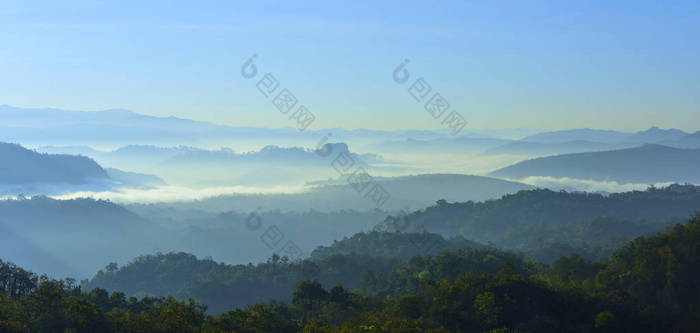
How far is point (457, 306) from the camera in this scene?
36406mm

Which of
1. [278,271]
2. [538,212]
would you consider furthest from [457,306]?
[538,212]

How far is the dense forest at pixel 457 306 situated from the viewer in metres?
29.6

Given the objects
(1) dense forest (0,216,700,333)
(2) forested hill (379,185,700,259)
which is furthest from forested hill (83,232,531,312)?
(2) forested hill (379,185,700,259)

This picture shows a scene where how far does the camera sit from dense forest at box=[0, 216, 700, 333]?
97.2 feet

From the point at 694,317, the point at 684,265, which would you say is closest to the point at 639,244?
the point at 684,265

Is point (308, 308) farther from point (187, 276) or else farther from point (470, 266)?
point (187, 276)

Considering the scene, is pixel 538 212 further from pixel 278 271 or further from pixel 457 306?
pixel 457 306

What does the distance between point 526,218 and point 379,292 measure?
343 feet

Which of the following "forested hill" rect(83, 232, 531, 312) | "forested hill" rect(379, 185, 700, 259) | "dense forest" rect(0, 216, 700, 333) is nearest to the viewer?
"dense forest" rect(0, 216, 700, 333)

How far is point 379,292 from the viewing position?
64125 millimetres

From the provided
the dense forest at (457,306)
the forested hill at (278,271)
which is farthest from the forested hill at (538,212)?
the dense forest at (457,306)

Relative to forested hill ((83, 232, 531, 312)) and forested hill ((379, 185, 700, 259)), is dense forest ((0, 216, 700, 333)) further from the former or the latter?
forested hill ((379, 185, 700, 259))

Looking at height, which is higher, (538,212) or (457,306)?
(538,212)

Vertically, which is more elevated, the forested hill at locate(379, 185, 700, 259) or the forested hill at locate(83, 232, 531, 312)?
the forested hill at locate(379, 185, 700, 259)
